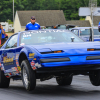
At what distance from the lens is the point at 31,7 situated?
5566 inches

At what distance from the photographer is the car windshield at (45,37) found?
325 inches

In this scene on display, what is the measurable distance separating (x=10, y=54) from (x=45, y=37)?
89 centimetres

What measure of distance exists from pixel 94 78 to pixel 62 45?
44.1 inches

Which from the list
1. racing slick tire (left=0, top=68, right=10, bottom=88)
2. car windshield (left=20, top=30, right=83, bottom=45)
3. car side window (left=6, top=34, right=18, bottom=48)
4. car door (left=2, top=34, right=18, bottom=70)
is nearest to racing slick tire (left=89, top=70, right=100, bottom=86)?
car windshield (left=20, top=30, right=83, bottom=45)

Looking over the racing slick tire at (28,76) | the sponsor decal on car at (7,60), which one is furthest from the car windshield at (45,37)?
the racing slick tire at (28,76)

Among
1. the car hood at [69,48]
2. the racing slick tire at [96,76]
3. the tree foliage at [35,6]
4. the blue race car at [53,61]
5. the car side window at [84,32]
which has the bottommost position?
the tree foliage at [35,6]

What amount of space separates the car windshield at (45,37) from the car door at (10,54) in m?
0.28

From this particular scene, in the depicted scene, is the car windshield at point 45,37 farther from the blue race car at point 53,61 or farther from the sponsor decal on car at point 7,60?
the sponsor decal on car at point 7,60

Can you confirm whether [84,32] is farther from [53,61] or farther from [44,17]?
[44,17]

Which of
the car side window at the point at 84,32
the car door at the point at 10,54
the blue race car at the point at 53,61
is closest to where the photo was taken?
the blue race car at the point at 53,61

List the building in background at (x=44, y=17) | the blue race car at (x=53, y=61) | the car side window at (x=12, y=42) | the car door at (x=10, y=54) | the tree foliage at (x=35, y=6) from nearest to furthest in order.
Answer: the blue race car at (x=53, y=61), the car door at (x=10, y=54), the car side window at (x=12, y=42), the building in background at (x=44, y=17), the tree foliage at (x=35, y=6)

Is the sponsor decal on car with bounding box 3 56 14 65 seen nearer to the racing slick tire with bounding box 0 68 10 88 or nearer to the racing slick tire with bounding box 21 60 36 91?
the racing slick tire with bounding box 0 68 10 88

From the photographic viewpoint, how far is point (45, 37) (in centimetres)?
837

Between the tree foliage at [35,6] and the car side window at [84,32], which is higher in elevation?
the car side window at [84,32]
